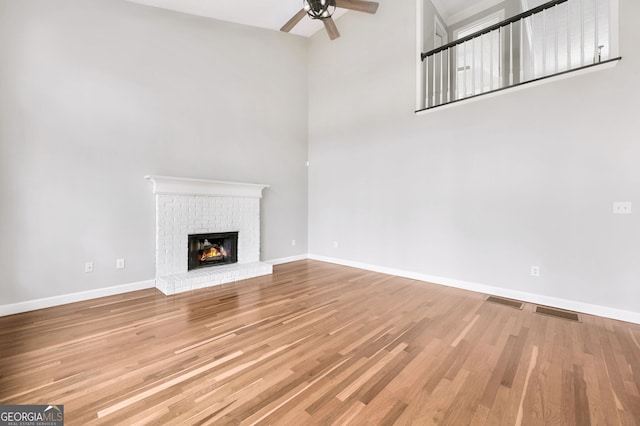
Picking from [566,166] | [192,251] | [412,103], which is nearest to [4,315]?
[192,251]

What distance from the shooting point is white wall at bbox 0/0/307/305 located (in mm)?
2863

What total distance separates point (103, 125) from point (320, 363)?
3790 mm

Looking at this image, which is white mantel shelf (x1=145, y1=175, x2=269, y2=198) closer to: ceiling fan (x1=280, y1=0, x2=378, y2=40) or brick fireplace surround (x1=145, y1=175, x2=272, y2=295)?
brick fireplace surround (x1=145, y1=175, x2=272, y2=295)

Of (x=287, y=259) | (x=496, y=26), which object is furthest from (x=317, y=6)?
(x=287, y=259)

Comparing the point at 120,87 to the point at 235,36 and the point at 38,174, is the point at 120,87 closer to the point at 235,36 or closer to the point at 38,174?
the point at 38,174

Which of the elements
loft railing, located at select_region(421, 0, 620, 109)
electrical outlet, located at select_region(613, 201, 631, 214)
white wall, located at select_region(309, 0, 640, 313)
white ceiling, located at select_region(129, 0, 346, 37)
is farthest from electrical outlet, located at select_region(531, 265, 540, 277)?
white ceiling, located at select_region(129, 0, 346, 37)

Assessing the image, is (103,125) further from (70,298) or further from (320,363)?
(320,363)

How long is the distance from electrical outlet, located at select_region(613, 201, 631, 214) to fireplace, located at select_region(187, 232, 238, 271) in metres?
4.81

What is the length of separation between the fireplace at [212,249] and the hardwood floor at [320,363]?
1.00m

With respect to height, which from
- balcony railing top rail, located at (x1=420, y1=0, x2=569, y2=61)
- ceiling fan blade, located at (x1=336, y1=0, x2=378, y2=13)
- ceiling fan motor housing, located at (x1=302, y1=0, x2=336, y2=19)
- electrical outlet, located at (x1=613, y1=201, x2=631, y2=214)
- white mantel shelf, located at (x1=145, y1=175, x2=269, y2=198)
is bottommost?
electrical outlet, located at (x1=613, y1=201, x2=631, y2=214)

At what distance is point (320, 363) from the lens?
1.92m

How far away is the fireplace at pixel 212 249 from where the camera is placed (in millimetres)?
4027

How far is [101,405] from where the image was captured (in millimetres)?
1526

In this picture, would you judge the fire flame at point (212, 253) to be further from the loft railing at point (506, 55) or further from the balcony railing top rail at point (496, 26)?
the balcony railing top rail at point (496, 26)
